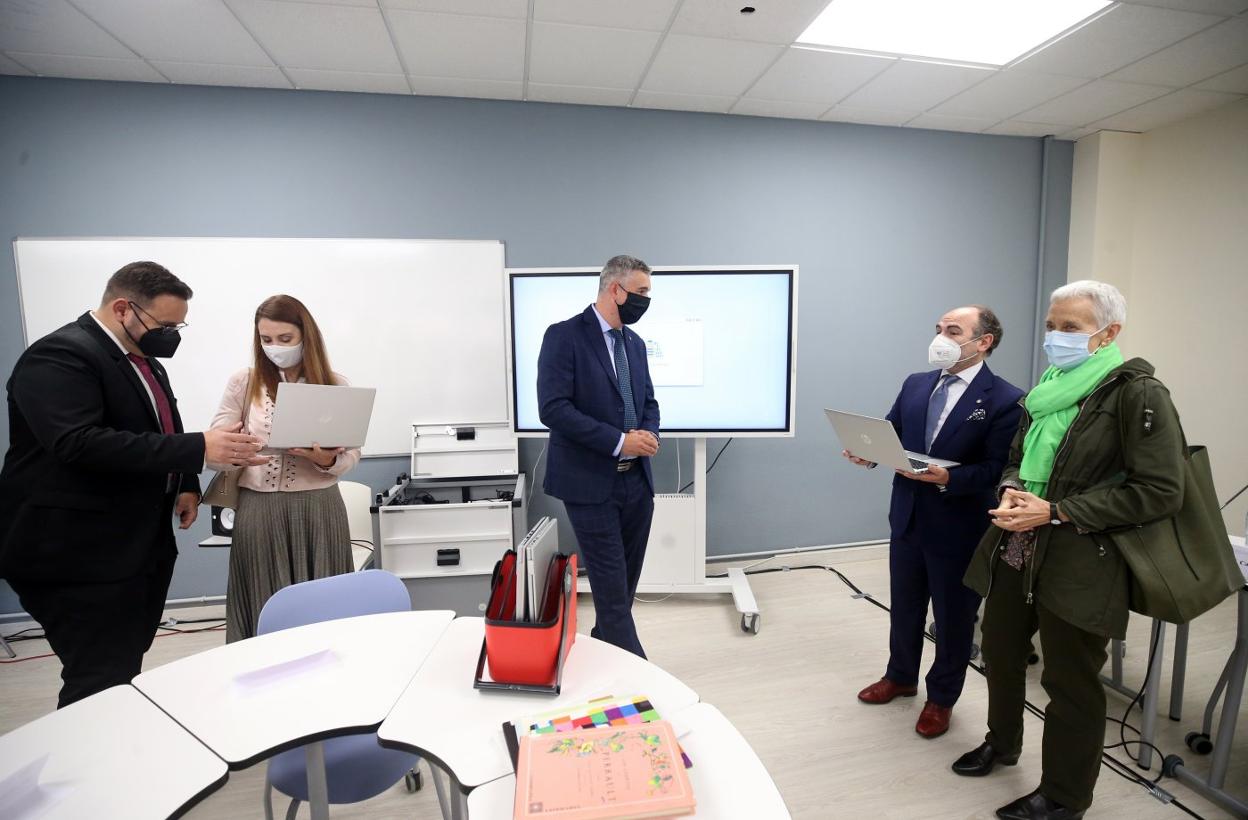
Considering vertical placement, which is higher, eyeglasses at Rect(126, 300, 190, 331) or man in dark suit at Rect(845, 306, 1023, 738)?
eyeglasses at Rect(126, 300, 190, 331)

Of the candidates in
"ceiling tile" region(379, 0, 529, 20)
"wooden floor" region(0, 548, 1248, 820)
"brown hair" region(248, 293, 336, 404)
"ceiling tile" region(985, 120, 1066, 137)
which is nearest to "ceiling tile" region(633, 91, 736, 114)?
"ceiling tile" region(379, 0, 529, 20)

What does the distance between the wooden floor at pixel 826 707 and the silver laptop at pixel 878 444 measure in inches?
39.1

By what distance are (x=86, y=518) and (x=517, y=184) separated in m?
2.43

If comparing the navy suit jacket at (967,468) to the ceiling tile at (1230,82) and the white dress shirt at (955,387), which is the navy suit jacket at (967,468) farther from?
the ceiling tile at (1230,82)

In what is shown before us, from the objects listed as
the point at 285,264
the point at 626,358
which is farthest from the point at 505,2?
the point at 285,264

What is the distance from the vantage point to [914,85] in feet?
9.82

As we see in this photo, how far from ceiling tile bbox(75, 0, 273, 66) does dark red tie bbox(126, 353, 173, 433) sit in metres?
1.52

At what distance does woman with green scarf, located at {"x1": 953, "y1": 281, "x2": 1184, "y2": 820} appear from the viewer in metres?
1.40

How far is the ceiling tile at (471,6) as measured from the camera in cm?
224

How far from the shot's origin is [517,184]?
319cm

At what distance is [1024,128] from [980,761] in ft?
12.0

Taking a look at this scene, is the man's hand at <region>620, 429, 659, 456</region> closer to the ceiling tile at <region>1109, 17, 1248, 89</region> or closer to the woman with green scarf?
the woman with green scarf

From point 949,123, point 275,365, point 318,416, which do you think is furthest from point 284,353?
point 949,123

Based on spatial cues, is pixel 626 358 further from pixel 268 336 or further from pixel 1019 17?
pixel 1019 17
